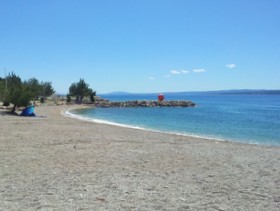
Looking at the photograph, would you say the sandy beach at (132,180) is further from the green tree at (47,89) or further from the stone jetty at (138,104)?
the green tree at (47,89)

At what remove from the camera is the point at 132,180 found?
9.20m

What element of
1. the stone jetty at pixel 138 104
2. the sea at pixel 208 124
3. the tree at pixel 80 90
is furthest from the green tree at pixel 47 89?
the sea at pixel 208 124

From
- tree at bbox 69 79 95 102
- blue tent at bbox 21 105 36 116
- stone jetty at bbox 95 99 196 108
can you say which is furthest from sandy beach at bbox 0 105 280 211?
tree at bbox 69 79 95 102

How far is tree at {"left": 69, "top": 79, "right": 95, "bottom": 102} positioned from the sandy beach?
79.1 meters

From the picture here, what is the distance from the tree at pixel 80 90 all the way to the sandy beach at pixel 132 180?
259ft

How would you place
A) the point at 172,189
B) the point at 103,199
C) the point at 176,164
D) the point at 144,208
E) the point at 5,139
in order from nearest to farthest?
1. the point at 144,208
2. the point at 103,199
3. the point at 172,189
4. the point at 176,164
5. the point at 5,139

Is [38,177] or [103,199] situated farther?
[38,177]

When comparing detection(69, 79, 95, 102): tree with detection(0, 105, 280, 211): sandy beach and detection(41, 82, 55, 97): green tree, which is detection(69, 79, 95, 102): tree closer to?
detection(41, 82, 55, 97): green tree

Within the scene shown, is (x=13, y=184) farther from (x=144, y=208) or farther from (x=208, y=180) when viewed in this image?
(x=208, y=180)

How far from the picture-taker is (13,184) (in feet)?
27.5

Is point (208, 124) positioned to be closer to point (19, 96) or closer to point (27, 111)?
point (27, 111)

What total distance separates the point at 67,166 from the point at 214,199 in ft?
15.5

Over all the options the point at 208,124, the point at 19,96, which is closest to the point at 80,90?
the point at 19,96

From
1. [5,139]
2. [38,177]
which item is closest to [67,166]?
[38,177]
